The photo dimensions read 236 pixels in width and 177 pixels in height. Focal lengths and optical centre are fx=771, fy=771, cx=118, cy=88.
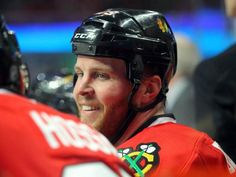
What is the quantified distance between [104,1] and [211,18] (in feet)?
3.02

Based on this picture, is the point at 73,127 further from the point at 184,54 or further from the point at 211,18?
the point at 211,18

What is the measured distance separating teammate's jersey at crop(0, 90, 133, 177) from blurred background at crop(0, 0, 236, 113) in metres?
4.31

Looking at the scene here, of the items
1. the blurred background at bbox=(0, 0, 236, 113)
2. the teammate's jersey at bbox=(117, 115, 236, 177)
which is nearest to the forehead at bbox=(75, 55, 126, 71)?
the teammate's jersey at bbox=(117, 115, 236, 177)

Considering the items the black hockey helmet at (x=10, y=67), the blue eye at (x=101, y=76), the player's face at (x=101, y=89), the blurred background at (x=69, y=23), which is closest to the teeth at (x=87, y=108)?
the player's face at (x=101, y=89)

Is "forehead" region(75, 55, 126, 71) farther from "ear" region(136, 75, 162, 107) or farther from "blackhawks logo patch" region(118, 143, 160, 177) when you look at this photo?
"blackhawks logo patch" region(118, 143, 160, 177)

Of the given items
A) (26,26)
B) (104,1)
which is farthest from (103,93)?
(26,26)

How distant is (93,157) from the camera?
1558mm

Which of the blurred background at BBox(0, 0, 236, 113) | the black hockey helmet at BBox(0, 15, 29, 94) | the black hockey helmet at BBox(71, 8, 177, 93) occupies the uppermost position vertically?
the black hockey helmet at BBox(0, 15, 29, 94)

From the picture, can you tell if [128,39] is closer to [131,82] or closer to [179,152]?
[131,82]

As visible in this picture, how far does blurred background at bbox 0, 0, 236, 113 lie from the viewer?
20.3 feet

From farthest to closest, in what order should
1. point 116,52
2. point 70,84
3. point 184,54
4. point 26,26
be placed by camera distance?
point 26,26
point 184,54
point 70,84
point 116,52

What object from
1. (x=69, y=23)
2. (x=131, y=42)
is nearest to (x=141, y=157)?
(x=131, y=42)

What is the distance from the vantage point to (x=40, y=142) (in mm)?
1505

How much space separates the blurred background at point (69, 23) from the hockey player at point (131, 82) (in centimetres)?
338
